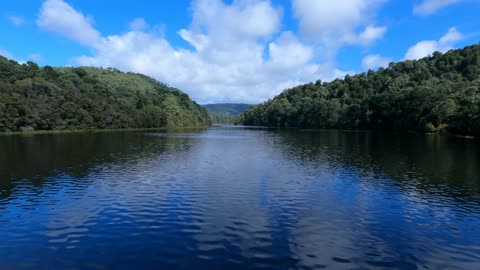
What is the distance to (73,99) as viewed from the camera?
12575 centimetres

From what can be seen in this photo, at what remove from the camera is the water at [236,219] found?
1437 cm

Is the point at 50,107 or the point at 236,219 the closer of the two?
the point at 236,219

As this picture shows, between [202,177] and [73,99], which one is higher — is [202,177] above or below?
below

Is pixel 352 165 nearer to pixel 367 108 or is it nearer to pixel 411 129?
pixel 411 129

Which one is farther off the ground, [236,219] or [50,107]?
[50,107]

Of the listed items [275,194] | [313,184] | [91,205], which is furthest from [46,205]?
[313,184]

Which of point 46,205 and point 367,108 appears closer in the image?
point 46,205

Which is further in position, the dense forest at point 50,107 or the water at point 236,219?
the dense forest at point 50,107

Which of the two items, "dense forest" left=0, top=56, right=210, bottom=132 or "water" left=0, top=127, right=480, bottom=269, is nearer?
"water" left=0, top=127, right=480, bottom=269

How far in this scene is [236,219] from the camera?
63.7 feet

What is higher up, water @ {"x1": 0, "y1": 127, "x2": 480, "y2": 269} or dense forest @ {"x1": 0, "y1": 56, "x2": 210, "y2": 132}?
dense forest @ {"x1": 0, "y1": 56, "x2": 210, "y2": 132}

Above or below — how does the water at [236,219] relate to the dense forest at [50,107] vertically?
below

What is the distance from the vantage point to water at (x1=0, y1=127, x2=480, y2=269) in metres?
14.4

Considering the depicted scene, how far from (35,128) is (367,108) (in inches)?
5460
